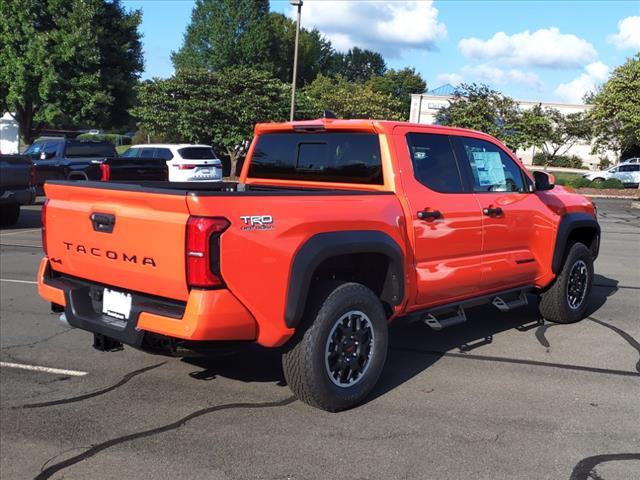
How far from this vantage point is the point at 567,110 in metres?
63.8

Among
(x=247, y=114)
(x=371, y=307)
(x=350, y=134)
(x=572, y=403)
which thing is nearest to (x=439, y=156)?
(x=350, y=134)

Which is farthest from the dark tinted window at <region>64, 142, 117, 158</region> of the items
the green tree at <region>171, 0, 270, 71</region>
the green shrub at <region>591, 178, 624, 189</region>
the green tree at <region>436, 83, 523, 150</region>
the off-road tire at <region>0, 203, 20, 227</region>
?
the green tree at <region>171, 0, 270, 71</region>

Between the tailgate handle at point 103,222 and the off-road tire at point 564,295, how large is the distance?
4.33 metres

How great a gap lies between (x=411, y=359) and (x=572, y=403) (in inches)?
52.3

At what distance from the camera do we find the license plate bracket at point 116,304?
12.1 feet

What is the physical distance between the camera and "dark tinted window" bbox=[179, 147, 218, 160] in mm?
20656

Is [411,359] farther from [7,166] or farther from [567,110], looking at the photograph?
[567,110]

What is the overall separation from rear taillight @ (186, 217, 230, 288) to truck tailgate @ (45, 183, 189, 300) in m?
0.05

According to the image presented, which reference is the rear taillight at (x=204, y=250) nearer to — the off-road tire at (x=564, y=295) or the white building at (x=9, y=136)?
the off-road tire at (x=564, y=295)

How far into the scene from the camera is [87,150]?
62.4 feet

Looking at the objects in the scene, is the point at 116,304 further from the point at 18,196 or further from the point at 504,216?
the point at 18,196

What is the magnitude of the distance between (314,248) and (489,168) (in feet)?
7.93

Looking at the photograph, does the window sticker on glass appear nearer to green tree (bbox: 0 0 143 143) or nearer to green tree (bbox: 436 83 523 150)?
green tree (bbox: 0 0 143 143)

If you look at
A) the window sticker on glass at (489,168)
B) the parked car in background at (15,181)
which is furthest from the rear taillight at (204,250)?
Answer: the parked car in background at (15,181)
